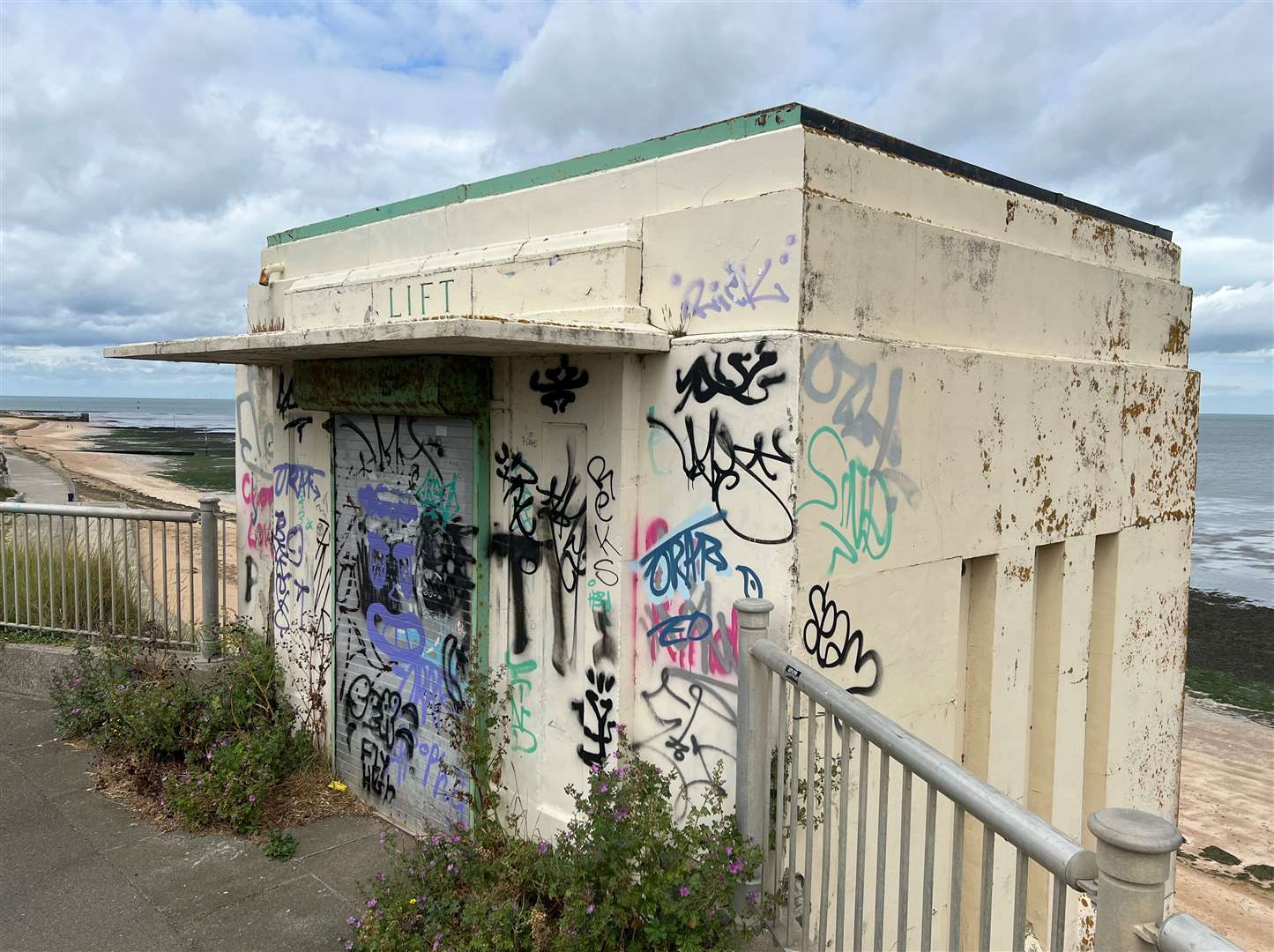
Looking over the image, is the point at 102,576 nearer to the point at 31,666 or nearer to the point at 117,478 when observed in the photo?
the point at 31,666

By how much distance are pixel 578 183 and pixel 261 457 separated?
3.51 m

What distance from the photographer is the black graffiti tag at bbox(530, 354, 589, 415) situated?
426 cm

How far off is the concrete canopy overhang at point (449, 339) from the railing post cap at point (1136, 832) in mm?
2571

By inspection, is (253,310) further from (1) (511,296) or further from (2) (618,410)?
(2) (618,410)

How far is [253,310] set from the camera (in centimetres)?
712

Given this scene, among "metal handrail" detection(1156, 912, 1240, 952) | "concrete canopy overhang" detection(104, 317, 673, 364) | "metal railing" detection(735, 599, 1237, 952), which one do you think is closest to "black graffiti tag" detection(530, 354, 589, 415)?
"concrete canopy overhang" detection(104, 317, 673, 364)

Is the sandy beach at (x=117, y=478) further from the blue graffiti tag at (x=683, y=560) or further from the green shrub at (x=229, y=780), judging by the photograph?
the blue graffiti tag at (x=683, y=560)

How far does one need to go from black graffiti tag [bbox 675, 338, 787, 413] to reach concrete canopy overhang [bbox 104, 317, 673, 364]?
20 centimetres

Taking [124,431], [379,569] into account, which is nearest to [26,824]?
[379,569]

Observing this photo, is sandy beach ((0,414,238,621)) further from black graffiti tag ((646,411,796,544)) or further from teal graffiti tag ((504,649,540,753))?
black graffiti tag ((646,411,796,544))

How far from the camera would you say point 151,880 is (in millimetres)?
4578

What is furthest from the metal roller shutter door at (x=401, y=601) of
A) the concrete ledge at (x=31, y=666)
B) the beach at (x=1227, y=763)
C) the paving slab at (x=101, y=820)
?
the concrete ledge at (x=31, y=666)

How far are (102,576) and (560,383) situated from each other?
5313 mm

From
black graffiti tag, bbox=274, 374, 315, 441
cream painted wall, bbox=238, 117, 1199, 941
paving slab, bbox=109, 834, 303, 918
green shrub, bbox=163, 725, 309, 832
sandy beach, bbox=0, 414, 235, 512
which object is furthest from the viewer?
sandy beach, bbox=0, 414, 235, 512
